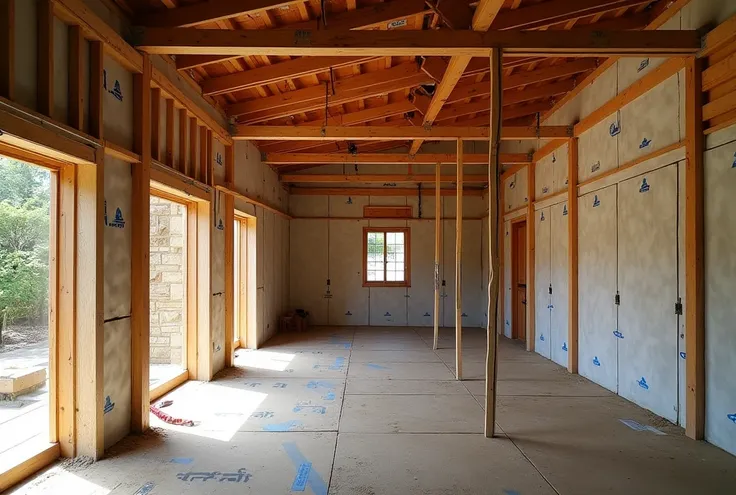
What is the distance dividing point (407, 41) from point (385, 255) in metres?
7.49

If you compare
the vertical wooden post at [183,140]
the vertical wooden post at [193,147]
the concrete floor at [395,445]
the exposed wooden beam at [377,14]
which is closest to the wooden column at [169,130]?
the vertical wooden post at [183,140]

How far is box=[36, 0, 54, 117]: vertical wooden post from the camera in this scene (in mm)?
2764

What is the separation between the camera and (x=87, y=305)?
3.25 metres

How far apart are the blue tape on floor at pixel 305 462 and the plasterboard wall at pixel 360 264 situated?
7.29 m

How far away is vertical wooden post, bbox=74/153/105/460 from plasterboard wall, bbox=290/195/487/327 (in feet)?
25.3

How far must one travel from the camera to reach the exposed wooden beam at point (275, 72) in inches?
202

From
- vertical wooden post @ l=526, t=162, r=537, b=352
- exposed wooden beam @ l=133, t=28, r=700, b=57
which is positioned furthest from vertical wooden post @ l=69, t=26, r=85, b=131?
vertical wooden post @ l=526, t=162, r=537, b=352

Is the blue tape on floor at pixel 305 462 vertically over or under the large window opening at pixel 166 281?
under

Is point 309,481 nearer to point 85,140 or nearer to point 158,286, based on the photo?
point 85,140

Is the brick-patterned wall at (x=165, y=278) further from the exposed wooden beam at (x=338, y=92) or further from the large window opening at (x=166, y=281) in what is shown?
the exposed wooden beam at (x=338, y=92)

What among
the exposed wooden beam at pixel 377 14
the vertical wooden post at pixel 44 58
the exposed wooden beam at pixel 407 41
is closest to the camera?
the vertical wooden post at pixel 44 58

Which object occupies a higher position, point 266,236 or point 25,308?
point 266,236

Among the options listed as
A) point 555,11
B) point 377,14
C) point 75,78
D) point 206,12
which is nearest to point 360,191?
point 377,14

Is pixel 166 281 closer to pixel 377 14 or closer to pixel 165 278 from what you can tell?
pixel 165 278
